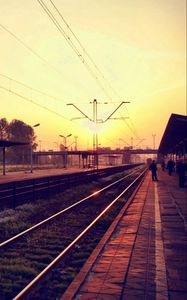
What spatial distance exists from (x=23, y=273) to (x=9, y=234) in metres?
3.47

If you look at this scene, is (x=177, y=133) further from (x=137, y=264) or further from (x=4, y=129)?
(x=4, y=129)

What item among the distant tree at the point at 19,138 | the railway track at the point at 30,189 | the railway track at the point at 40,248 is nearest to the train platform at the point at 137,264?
the railway track at the point at 40,248

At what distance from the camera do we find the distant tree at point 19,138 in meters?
130

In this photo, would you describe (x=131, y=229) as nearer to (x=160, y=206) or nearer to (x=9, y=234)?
(x=9, y=234)

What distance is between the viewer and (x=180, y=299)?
16.8 feet

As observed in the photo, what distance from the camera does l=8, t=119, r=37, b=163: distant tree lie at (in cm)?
13012

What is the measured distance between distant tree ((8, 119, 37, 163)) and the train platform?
4763 inches

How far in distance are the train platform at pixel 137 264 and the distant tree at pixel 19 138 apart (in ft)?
397

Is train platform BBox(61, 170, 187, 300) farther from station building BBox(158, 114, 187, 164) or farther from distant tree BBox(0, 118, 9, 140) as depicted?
distant tree BBox(0, 118, 9, 140)

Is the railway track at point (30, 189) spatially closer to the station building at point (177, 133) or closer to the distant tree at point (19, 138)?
the station building at point (177, 133)

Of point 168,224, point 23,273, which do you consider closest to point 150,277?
point 23,273

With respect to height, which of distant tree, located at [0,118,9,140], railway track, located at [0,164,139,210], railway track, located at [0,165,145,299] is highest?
distant tree, located at [0,118,9,140]

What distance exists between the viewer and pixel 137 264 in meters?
6.77

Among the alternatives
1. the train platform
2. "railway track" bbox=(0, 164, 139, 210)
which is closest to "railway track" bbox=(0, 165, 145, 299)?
the train platform
